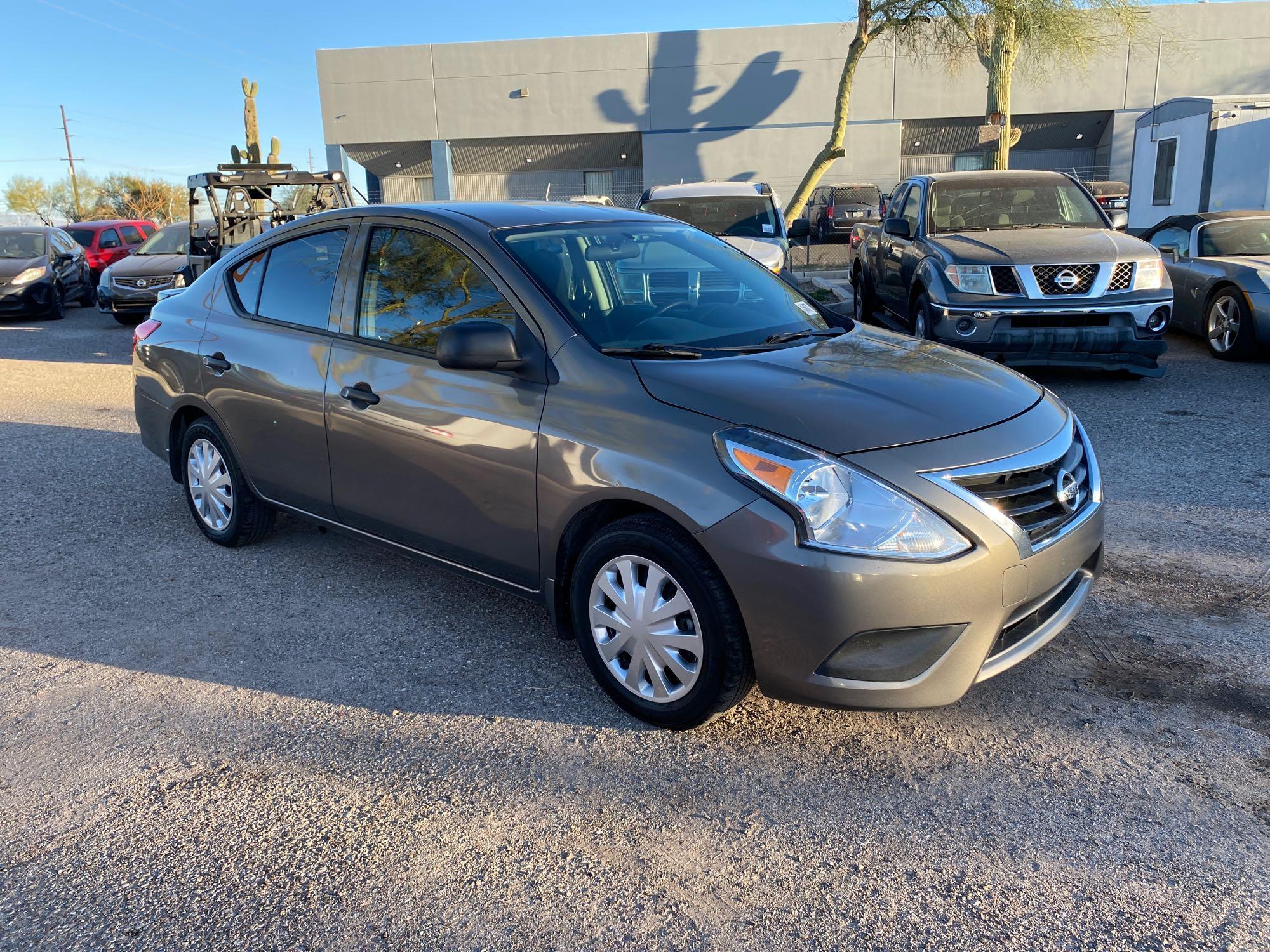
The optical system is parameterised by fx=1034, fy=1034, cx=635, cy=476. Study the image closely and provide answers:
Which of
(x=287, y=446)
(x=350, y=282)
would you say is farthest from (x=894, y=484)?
(x=287, y=446)

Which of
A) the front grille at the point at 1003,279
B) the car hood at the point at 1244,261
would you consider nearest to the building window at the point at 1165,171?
the car hood at the point at 1244,261

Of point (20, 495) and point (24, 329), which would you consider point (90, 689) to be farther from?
point (24, 329)

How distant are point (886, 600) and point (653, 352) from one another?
1.24m

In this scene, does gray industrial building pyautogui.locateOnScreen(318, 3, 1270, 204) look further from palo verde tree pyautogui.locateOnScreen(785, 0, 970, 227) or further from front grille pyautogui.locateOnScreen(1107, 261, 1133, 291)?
front grille pyautogui.locateOnScreen(1107, 261, 1133, 291)

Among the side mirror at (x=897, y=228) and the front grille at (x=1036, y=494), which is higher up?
the side mirror at (x=897, y=228)

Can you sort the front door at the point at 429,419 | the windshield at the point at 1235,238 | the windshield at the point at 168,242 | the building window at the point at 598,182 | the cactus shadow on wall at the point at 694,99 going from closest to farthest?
the front door at the point at 429,419, the windshield at the point at 1235,238, the windshield at the point at 168,242, the cactus shadow on wall at the point at 694,99, the building window at the point at 598,182

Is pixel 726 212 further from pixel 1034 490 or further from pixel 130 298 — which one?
pixel 130 298

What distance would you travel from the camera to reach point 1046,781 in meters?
3.03

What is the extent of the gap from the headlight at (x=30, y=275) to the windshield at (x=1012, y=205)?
14.1 m

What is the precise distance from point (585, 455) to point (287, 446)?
6.03 ft

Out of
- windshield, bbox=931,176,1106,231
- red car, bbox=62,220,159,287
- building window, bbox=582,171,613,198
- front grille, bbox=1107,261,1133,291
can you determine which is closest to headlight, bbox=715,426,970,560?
front grille, bbox=1107,261,1133,291

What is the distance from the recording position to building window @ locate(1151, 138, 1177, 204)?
52.2 ft

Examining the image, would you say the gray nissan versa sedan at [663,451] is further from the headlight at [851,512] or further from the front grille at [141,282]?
the front grille at [141,282]

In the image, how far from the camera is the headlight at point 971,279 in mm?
8328
